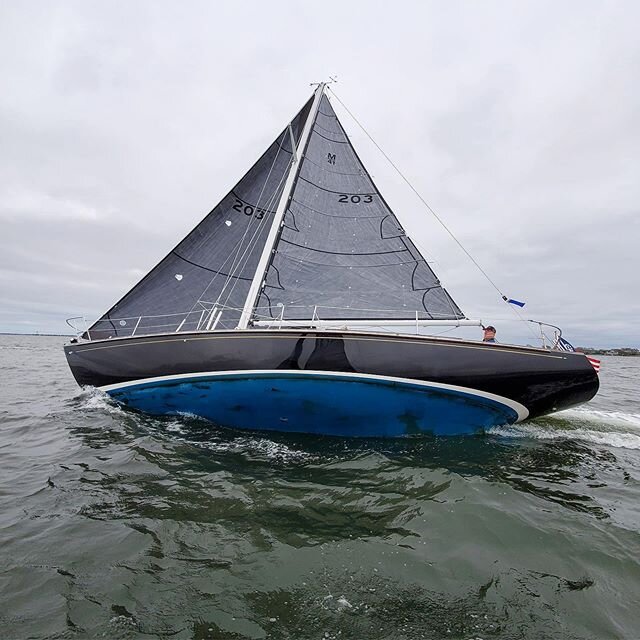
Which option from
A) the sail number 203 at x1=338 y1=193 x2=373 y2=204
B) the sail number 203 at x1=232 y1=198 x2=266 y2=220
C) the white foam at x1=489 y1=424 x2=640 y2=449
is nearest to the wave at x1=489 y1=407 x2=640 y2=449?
the white foam at x1=489 y1=424 x2=640 y2=449

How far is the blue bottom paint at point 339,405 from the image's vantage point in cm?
660

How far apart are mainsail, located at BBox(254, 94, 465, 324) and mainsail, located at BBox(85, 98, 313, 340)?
5.82ft

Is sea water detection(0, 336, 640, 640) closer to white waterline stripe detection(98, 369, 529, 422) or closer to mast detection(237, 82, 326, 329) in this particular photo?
white waterline stripe detection(98, 369, 529, 422)

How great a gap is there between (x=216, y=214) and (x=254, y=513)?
335 inches

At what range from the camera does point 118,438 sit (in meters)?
7.20

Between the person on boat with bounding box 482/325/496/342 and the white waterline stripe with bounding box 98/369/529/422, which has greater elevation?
the person on boat with bounding box 482/325/496/342

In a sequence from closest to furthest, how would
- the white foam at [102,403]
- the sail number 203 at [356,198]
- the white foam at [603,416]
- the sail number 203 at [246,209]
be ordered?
the white foam at [102,403], the sail number 203 at [356,198], the white foam at [603,416], the sail number 203 at [246,209]

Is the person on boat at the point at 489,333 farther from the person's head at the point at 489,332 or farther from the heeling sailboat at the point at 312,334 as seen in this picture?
the heeling sailboat at the point at 312,334

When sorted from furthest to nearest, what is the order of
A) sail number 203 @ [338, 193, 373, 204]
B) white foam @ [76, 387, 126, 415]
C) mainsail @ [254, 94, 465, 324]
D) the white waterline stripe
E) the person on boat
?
sail number 203 @ [338, 193, 373, 204]
mainsail @ [254, 94, 465, 324]
white foam @ [76, 387, 126, 415]
the person on boat
the white waterline stripe

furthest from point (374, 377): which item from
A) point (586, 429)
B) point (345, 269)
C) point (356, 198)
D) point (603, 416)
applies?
point (603, 416)

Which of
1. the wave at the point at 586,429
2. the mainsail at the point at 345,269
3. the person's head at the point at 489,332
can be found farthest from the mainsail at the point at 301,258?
the wave at the point at 586,429

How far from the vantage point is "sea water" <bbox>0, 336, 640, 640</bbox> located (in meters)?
2.80

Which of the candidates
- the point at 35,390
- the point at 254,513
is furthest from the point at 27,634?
the point at 35,390

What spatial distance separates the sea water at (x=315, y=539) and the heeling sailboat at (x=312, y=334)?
0.70 meters
